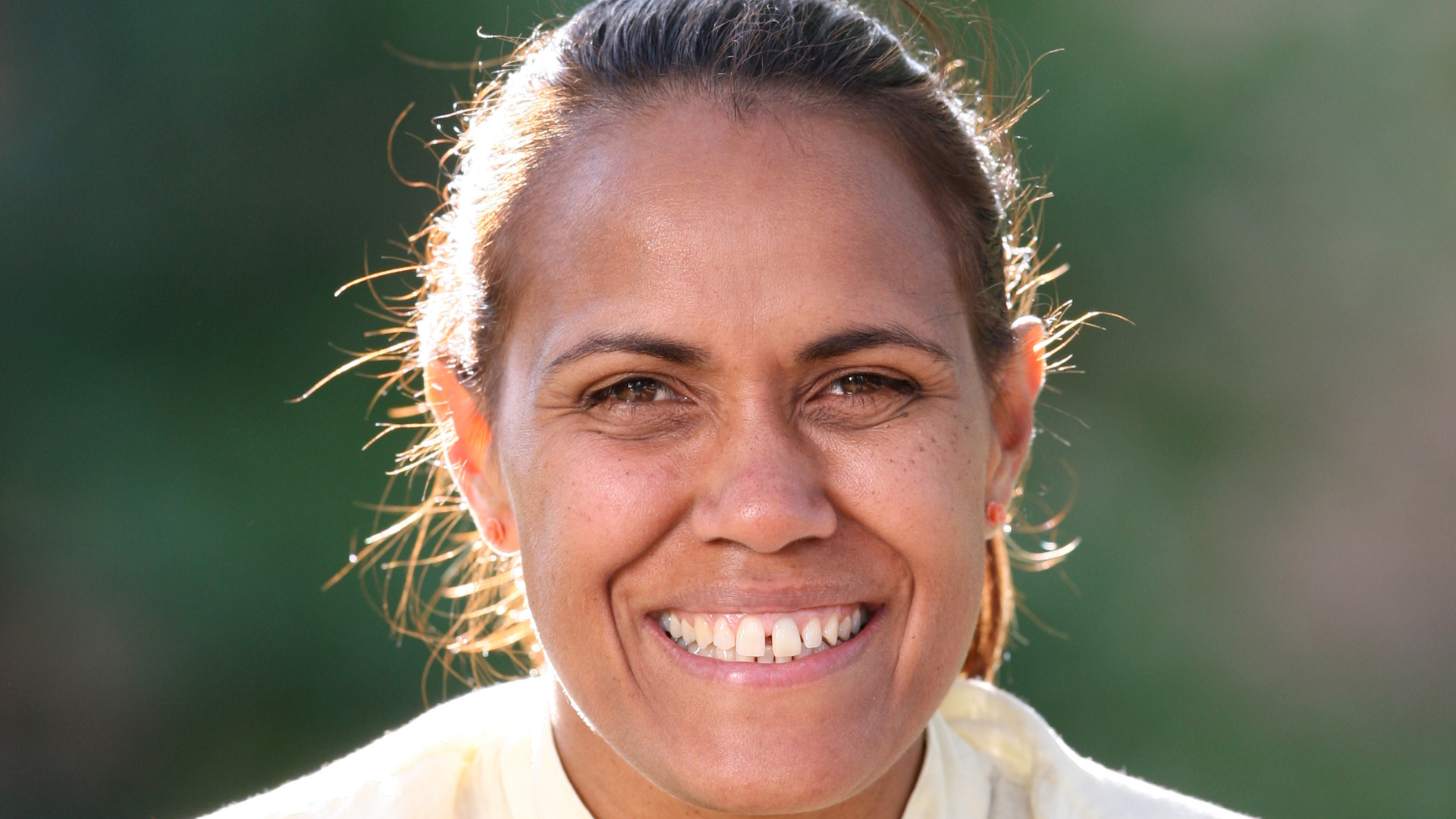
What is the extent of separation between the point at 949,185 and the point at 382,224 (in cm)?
361

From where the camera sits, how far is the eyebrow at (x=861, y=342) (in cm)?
181

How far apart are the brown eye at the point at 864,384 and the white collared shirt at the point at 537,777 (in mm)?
616

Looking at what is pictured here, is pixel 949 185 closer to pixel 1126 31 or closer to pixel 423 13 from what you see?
pixel 423 13

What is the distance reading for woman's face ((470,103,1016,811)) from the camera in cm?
179

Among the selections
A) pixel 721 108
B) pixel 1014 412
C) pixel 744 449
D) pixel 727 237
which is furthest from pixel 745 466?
pixel 1014 412

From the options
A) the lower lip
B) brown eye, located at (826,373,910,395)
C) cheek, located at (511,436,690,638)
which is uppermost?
brown eye, located at (826,373,910,395)

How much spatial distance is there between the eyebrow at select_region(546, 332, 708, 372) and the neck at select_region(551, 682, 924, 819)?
0.53m

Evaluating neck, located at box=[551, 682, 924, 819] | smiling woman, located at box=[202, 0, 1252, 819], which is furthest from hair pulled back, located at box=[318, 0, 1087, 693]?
neck, located at box=[551, 682, 924, 819]

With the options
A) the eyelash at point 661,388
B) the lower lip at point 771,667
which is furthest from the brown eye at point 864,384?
the lower lip at point 771,667

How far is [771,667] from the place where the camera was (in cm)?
184

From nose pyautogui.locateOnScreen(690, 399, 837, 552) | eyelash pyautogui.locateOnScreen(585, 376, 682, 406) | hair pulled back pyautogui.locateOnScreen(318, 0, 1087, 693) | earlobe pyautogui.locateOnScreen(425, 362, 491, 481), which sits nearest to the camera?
nose pyautogui.locateOnScreen(690, 399, 837, 552)

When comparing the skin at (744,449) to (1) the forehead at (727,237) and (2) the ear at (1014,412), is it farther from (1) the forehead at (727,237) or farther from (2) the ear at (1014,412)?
(2) the ear at (1014,412)

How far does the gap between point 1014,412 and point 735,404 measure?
0.59 m

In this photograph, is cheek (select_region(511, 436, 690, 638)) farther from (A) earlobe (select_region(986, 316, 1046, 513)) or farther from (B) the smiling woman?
(A) earlobe (select_region(986, 316, 1046, 513))
